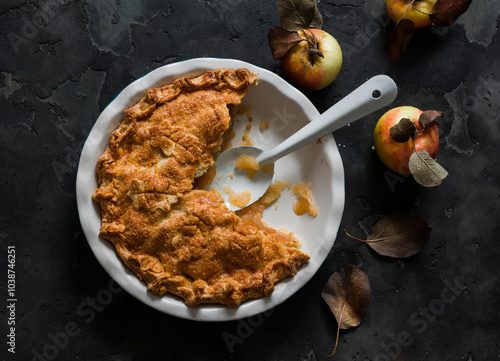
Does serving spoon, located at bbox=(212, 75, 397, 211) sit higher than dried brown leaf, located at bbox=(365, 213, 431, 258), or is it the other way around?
serving spoon, located at bbox=(212, 75, 397, 211)

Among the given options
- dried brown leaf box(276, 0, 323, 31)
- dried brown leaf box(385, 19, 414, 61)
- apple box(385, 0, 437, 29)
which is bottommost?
dried brown leaf box(385, 19, 414, 61)

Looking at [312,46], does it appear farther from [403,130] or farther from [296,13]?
[403,130]

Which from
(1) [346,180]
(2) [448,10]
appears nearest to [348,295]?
(1) [346,180]

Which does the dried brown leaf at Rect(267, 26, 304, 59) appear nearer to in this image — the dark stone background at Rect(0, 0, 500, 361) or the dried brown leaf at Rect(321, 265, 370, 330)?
the dark stone background at Rect(0, 0, 500, 361)

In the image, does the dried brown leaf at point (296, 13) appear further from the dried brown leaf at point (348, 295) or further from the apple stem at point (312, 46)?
the dried brown leaf at point (348, 295)

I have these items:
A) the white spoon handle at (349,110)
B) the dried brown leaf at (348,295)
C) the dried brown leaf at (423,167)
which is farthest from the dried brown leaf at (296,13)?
the dried brown leaf at (348,295)

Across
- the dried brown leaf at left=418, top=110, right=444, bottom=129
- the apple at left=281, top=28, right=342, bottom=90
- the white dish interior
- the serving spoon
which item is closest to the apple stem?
the apple at left=281, top=28, right=342, bottom=90
